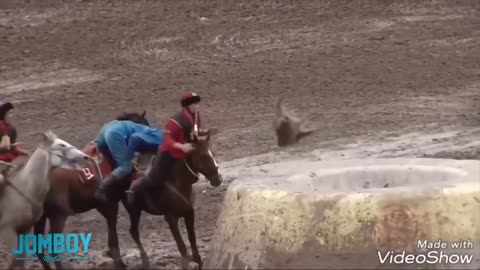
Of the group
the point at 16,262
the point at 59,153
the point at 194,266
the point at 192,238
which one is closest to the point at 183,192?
the point at 192,238

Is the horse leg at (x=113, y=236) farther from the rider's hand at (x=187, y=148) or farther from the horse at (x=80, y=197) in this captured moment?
the rider's hand at (x=187, y=148)

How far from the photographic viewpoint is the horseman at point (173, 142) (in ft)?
34.1

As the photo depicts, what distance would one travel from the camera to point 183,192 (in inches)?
416

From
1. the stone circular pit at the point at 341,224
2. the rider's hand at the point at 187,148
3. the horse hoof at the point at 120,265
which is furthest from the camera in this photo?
the horse hoof at the point at 120,265

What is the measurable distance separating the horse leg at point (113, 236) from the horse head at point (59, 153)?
0.78 m

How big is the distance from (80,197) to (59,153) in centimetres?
74

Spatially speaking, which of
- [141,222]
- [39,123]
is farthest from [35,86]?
[141,222]

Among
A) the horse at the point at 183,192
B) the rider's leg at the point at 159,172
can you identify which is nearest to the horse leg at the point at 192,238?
the horse at the point at 183,192

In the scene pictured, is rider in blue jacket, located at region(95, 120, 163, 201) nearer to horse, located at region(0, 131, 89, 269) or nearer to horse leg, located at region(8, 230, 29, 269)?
horse, located at region(0, 131, 89, 269)

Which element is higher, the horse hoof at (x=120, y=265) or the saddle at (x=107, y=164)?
the saddle at (x=107, y=164)

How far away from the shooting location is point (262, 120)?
57.3 ft

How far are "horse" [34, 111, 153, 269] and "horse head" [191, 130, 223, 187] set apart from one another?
81 cm

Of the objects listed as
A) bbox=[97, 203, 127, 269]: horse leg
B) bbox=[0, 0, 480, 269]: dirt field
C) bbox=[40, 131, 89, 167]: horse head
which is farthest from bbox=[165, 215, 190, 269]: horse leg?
bbox=[0, 0, 480, 269]: dirt field

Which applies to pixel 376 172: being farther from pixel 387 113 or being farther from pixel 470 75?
pixel 470 75
